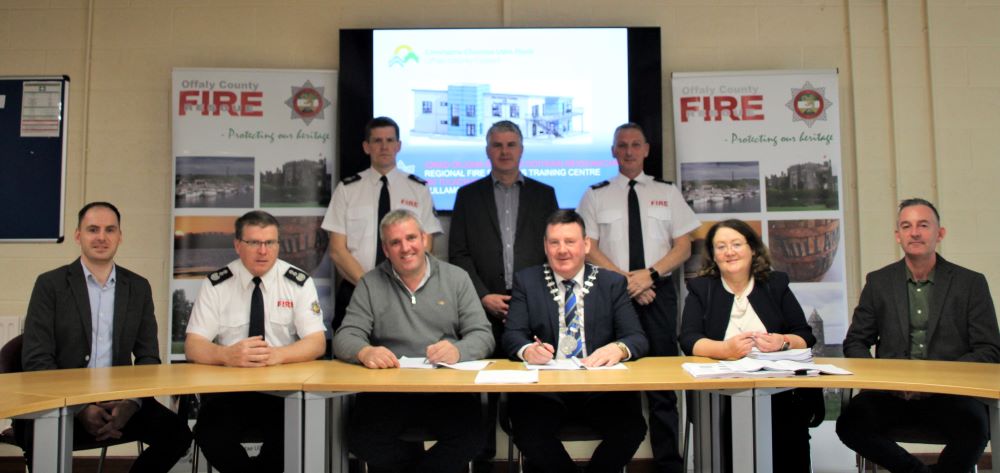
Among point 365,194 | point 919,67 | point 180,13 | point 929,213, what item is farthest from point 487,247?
point 919,67

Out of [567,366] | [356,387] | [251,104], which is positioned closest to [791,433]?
[567,366]

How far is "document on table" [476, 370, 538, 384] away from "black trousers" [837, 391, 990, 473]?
54.3 inches

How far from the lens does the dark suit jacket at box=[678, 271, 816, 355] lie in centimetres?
300

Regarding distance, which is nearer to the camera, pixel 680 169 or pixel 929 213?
pixel 929 213

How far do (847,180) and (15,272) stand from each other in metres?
5.02

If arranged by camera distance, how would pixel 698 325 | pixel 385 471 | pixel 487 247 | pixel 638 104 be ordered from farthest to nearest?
pixel 638 104, pixel 487 247, pixel 698 325, pixel 385 471

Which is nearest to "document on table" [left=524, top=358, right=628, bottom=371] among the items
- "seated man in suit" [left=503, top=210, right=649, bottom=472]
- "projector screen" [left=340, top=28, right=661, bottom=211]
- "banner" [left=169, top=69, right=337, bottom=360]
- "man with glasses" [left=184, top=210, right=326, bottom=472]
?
"seated man in suit" [left=503, top=210, right=649, bottom=472]

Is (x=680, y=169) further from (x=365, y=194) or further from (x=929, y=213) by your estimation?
(x=365, y=194)

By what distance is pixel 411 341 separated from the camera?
298 centimetres

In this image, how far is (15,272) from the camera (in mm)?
4504

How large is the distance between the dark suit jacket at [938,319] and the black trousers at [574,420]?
110 centimetres

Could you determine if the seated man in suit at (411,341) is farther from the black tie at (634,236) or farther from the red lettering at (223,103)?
the red lettering at (223,103)

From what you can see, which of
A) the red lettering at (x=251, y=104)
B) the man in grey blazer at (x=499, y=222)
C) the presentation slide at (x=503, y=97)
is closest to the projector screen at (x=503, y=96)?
the presentation slide at (x=503, y=97)

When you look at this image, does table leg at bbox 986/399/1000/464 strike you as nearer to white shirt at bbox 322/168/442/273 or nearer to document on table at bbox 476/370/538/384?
document on table at bbox 476/370/538/384
